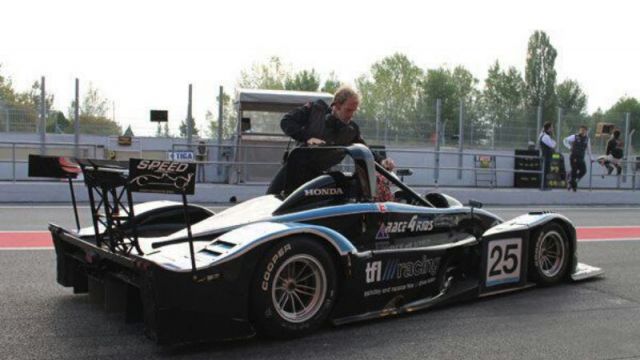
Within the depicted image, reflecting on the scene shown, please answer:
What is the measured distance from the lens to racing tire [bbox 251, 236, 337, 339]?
3.95 meters

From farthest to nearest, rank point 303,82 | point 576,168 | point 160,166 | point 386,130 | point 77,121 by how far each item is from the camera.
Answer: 1. point 303,82
2. point 386,130
3. point 576,168
4. point 77,121
5. point 160,166

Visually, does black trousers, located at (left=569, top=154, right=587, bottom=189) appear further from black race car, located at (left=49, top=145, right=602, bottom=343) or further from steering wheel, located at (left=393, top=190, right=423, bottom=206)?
steering wheel, located at (left=393, top=190, right=423, bottom=206)

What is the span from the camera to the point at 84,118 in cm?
1580

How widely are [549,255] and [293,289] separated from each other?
2.94 m

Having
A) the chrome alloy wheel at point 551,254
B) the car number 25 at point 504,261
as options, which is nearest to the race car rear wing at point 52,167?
the car number 25 at point 504,261

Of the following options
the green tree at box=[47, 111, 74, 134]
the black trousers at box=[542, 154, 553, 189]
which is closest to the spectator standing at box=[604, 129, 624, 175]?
the black trousers at box=[542, 154, 553, 189]

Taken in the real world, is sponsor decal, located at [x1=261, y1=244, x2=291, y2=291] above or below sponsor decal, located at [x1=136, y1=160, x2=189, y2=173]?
below

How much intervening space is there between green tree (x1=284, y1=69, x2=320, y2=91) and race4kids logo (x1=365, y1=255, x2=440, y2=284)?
6263 cm

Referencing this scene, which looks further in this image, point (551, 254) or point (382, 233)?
point (551, 254)

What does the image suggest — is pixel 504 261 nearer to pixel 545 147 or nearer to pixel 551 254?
pixel 551 254

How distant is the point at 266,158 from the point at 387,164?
1111cm

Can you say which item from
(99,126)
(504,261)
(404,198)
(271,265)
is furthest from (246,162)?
(271,265)

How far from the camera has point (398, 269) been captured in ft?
15.5

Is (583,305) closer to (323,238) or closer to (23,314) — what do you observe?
(323,238)
